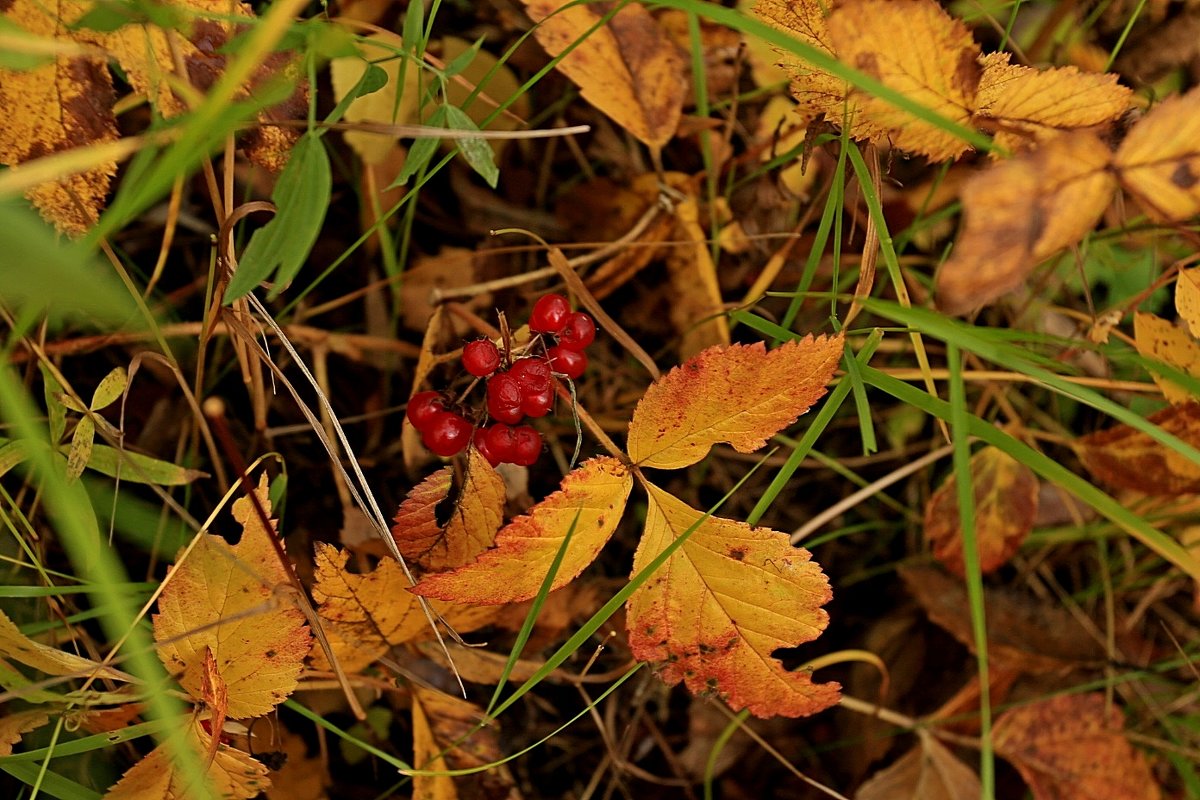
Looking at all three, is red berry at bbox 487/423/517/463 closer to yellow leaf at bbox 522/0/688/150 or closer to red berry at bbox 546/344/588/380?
red berry at bbox 546/344/588/380

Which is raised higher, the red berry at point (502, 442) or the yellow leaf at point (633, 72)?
the yellow leaf at point (633, 72)

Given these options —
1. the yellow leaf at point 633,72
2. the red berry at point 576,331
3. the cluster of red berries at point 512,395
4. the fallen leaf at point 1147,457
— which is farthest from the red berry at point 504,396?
the fallen leaf at point 1147,457

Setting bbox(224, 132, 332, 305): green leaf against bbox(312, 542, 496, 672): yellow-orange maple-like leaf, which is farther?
bbox(312, 542, 496, 672): yellow-orange maple-like leaf

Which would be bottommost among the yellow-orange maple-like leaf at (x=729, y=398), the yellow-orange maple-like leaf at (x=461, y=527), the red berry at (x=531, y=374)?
the yellow-orange maple-like leaf at (x=461, y=527)

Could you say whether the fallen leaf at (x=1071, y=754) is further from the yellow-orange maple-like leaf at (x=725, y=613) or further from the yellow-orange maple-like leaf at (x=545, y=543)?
the yellow-orange maple-like leaf at (x=545, y=543)

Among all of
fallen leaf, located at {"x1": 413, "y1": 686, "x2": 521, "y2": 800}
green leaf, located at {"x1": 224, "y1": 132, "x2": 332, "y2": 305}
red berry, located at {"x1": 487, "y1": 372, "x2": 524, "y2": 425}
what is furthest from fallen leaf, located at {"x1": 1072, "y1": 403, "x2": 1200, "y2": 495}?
green leaf, located at {"x1": 224, "y1": 132, "x2": 332, "y2": 305}

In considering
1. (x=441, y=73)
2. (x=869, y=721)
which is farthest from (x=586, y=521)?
(x=869, y=721)

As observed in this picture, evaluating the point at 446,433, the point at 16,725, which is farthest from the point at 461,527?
the point at 16,725
